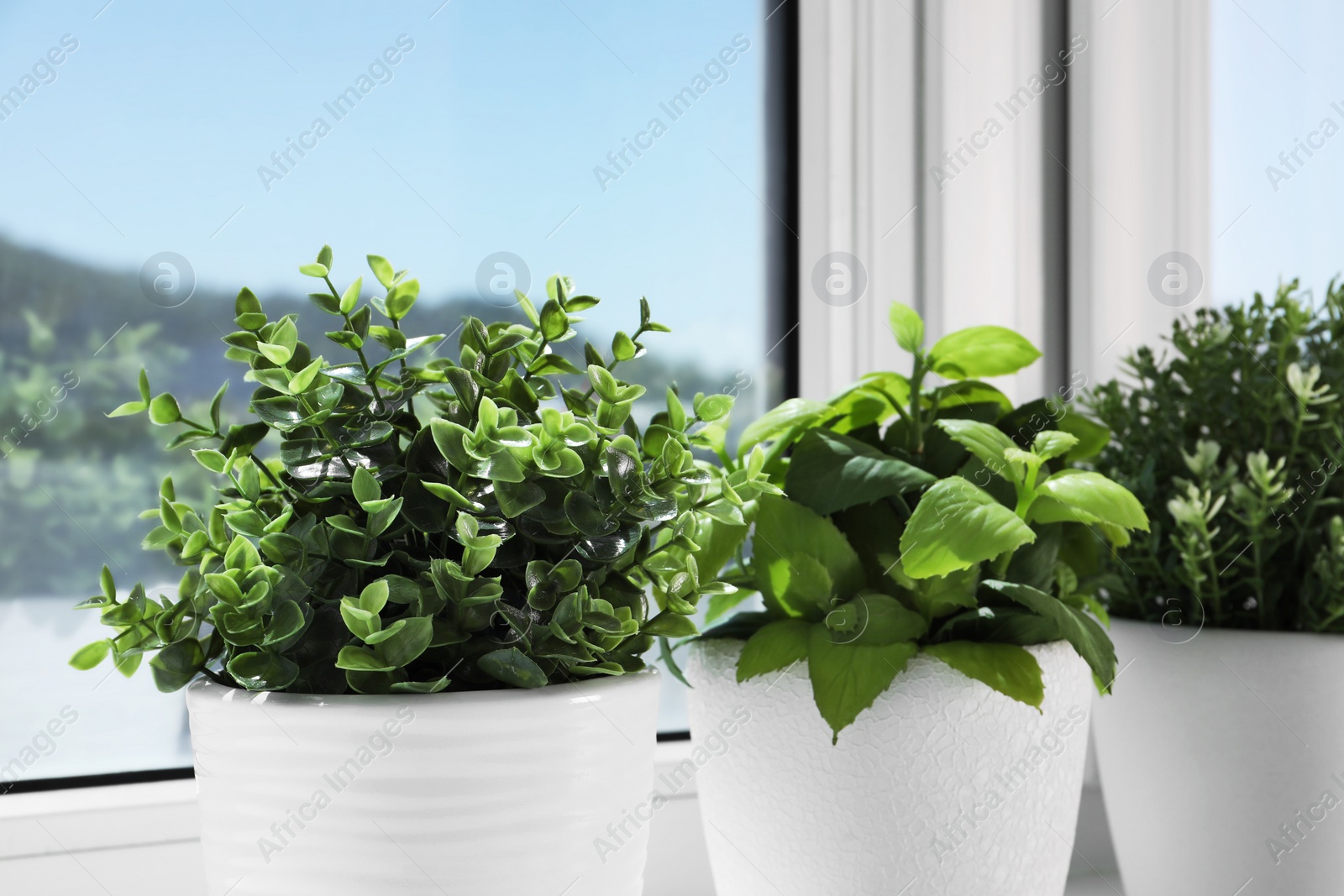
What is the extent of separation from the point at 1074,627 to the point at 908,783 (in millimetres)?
136

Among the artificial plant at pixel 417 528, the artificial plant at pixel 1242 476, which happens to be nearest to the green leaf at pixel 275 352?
the artificial plant at pixel 417 528

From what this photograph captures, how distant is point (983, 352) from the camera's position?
2.25ft

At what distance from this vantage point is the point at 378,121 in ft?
2.80

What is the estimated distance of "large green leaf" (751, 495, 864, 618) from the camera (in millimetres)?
617

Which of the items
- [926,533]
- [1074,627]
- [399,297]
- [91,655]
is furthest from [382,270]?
[1074,627]

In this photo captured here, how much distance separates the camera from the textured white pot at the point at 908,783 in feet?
1.91

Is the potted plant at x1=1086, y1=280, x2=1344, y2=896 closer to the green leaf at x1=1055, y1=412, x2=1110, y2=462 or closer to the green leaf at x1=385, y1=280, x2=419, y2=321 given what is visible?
the green leaf at x1=1055, y1=412, x2=1110, y2=462

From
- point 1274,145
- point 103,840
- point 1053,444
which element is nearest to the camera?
point 1053,444

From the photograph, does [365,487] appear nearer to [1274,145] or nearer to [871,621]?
[871,621]

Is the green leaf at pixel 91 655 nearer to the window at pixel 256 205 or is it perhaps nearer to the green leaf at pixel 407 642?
the green leaf at pixel 407 642

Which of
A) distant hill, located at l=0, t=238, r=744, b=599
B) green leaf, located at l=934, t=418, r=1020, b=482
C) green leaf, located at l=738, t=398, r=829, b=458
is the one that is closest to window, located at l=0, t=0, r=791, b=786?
distant hill, located at l=0, t=238, r=744, b=599

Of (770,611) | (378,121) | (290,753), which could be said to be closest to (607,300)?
(378,121)

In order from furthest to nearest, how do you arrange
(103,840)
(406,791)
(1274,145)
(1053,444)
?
(1274,145)
(103,840)
(1053,444)
(406,791)

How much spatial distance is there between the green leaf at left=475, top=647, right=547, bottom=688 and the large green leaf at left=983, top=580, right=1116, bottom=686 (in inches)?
12.4
